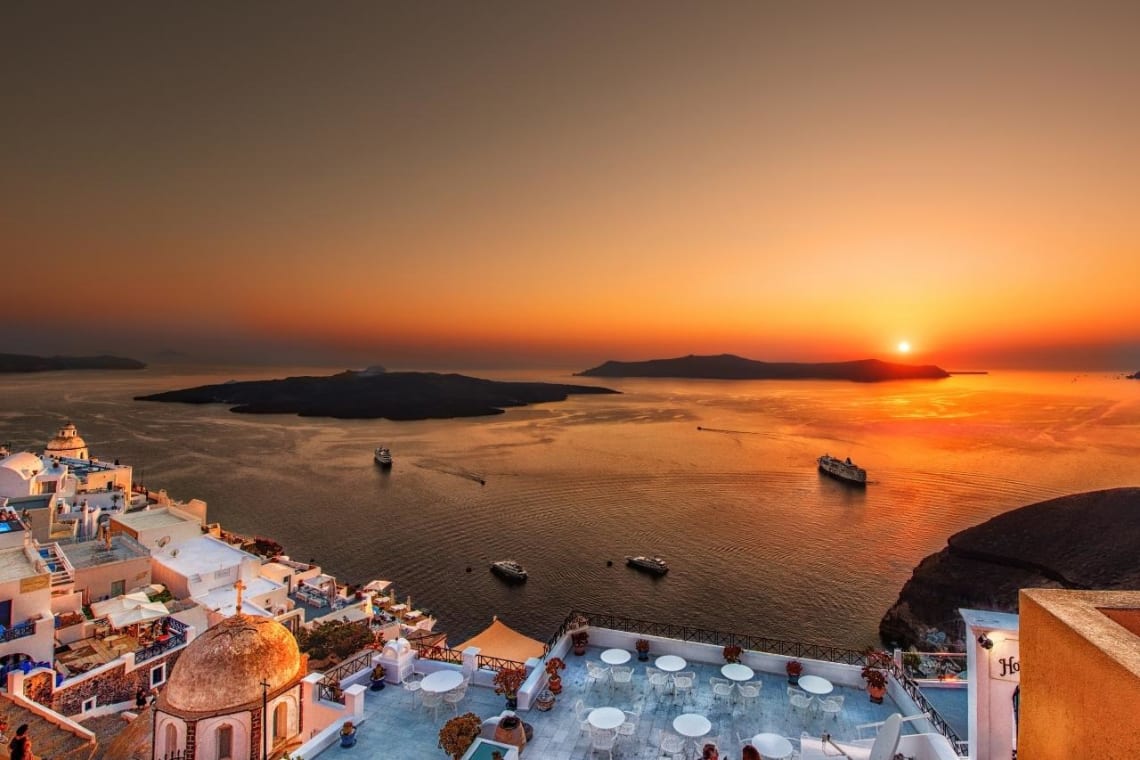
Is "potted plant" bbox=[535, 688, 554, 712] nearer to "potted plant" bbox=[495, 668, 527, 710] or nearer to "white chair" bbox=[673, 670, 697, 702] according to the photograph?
"potted plant" bbox=[495, 668, 527, 710]

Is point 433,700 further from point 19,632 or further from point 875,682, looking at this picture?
point 19,632

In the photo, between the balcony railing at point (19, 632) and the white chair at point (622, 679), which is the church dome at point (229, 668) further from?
the balcony railing at point (19, 632)

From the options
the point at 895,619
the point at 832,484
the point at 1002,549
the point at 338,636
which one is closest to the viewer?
the point at 338,636

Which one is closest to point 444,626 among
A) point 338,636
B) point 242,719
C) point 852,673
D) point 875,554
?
point 338,636

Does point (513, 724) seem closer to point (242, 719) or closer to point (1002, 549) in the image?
point (242, 719)

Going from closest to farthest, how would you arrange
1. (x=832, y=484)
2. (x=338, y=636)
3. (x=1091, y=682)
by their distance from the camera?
(x=1091, y=682) < (x=338, y=636) < (x=832, y=484)

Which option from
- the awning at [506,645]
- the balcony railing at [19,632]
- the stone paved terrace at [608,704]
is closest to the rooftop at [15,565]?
the balcony railing at [19,632]

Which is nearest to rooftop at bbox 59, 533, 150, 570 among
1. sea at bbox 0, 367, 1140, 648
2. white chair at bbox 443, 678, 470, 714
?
sea at bbox 0, 367, 1140, 648
